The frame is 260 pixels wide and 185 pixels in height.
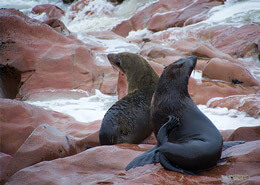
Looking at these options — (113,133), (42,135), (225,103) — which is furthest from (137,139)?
(225,103)

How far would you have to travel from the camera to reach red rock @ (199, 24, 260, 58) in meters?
10.5

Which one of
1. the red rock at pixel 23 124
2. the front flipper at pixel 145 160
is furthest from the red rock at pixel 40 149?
the front flipper at pixel 145 160

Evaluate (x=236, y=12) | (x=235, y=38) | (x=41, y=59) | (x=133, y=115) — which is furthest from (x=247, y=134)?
(x=236, y=12)

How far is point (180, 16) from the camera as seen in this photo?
16.0 metres

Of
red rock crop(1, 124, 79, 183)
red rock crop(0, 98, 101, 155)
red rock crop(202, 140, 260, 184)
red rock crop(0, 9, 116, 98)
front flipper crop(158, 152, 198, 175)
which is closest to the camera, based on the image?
red rock crop(202, 140, 260, 184)

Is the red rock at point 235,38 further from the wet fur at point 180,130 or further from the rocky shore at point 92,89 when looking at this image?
the wet fur at point 180,130

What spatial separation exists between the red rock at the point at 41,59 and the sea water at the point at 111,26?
20.6 inches

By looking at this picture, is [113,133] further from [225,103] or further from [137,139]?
[225,103]

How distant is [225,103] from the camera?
21.3 feet

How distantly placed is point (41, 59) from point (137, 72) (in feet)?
14.9

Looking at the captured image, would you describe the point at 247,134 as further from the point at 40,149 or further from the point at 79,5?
the point at 79,5

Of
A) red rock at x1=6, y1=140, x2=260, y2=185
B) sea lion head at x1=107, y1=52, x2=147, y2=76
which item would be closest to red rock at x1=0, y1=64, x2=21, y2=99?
sea lion head at x1=107, y1=52, x2=147, y2=76

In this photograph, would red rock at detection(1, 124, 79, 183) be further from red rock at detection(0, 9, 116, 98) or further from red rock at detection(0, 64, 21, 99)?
red rock at detection(0, 64, 21, 99)

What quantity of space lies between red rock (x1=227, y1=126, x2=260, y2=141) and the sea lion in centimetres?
128
